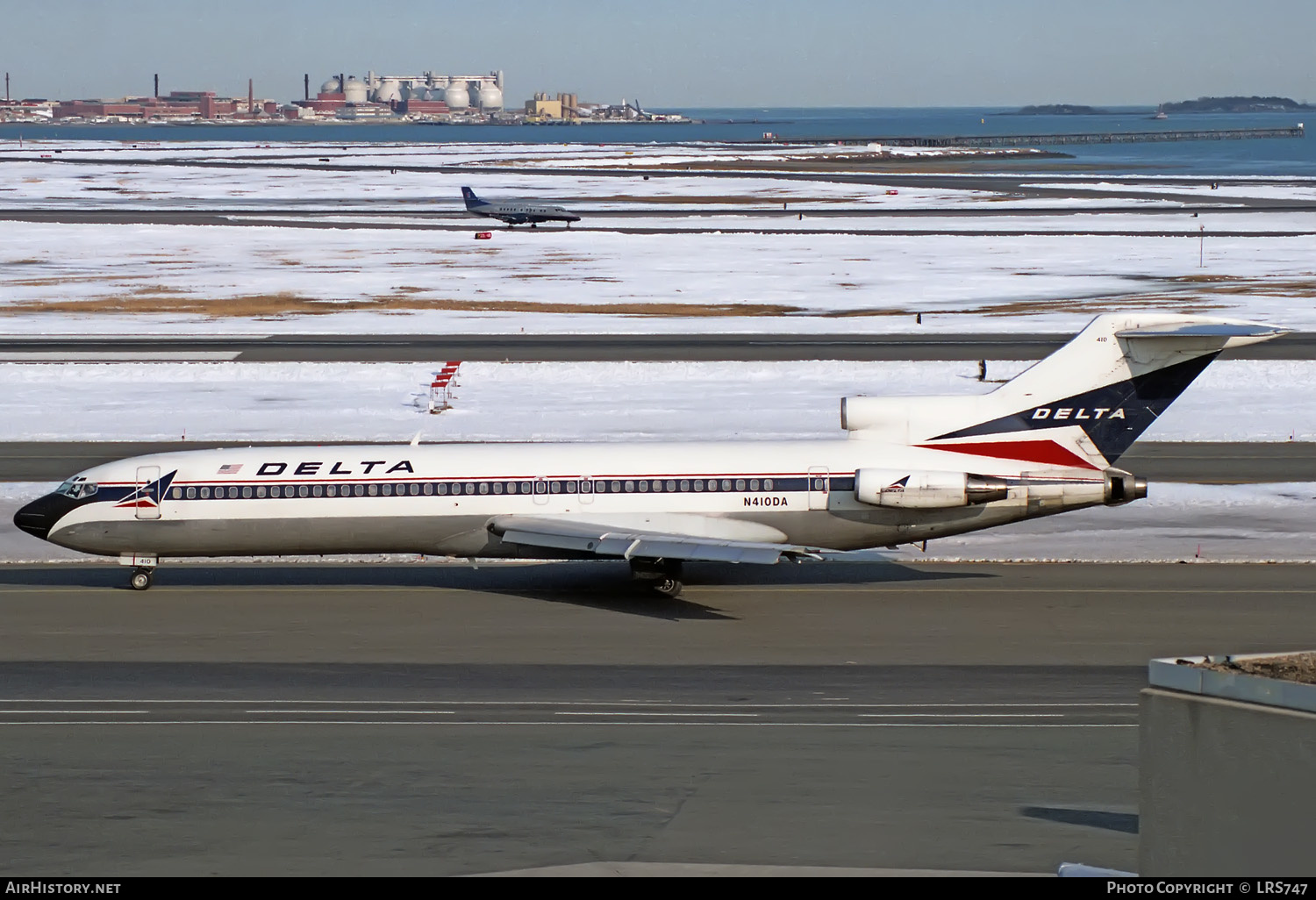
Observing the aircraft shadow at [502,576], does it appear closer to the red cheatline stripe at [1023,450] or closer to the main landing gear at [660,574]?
the main landing gear at [660,574]

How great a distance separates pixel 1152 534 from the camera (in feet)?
121

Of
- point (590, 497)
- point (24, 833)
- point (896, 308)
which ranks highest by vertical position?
point (896, 308)

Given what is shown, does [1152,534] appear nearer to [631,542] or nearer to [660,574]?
[660,574]

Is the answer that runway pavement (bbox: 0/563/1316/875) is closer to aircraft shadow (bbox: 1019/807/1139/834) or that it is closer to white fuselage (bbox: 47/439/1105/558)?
aircraft shadow (bbox: 1019/807/1139/834)

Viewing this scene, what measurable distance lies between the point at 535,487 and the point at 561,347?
→ 31826 millimetres

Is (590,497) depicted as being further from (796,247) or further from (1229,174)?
(1229,174)

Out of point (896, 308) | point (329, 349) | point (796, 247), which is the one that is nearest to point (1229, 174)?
point (796, 247)

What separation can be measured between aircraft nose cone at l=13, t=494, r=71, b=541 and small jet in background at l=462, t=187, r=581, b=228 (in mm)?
86654

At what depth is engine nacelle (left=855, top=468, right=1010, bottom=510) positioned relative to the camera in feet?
103

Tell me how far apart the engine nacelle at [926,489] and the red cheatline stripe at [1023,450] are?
825 millimetres

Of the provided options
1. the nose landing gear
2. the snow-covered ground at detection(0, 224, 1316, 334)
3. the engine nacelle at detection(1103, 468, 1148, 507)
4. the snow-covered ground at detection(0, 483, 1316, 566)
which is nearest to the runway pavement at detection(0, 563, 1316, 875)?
the nose landing gear

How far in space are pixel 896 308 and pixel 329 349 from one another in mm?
26656

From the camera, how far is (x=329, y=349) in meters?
63.2

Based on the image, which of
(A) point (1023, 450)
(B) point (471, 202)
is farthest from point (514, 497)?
(B) point (471, 202)
